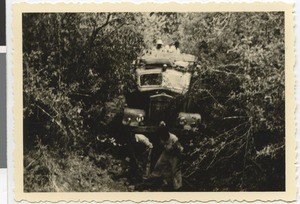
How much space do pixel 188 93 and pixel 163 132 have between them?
84 millimetres

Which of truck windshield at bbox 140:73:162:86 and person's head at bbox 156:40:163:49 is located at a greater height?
person's head at bbox 156:40:163:49

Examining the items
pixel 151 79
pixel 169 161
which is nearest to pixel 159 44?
pixel 151 79

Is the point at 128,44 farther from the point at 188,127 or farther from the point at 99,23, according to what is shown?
the point at 188,127

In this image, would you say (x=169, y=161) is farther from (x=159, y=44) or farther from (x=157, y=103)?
(x=159, y=44)

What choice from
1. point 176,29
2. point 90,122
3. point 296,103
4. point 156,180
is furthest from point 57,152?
point 296,103

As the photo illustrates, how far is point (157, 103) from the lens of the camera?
76 centimetres

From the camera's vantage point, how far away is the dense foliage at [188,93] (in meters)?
0.76

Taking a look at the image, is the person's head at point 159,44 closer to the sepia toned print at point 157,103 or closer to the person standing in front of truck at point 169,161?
the sepia toned print at point 157,103

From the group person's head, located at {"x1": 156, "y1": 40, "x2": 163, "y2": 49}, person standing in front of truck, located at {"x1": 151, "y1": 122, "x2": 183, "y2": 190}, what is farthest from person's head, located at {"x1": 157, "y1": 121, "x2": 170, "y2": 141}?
person's head, located at {"x1": 156, "y1": 40, "x2": 163, "y2": 49}

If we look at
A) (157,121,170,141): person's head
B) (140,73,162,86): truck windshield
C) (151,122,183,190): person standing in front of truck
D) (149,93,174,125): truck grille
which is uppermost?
(140,73,162,86): truck windshield

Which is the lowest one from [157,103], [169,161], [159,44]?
[169,161]

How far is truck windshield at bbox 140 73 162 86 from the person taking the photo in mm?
761

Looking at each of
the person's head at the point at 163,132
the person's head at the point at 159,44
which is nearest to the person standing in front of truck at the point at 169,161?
the person's head at the point at 163,132

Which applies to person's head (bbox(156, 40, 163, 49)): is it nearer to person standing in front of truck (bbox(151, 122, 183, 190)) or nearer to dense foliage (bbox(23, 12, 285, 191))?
dense foliage (bbox(23, 12, 285, 191))
